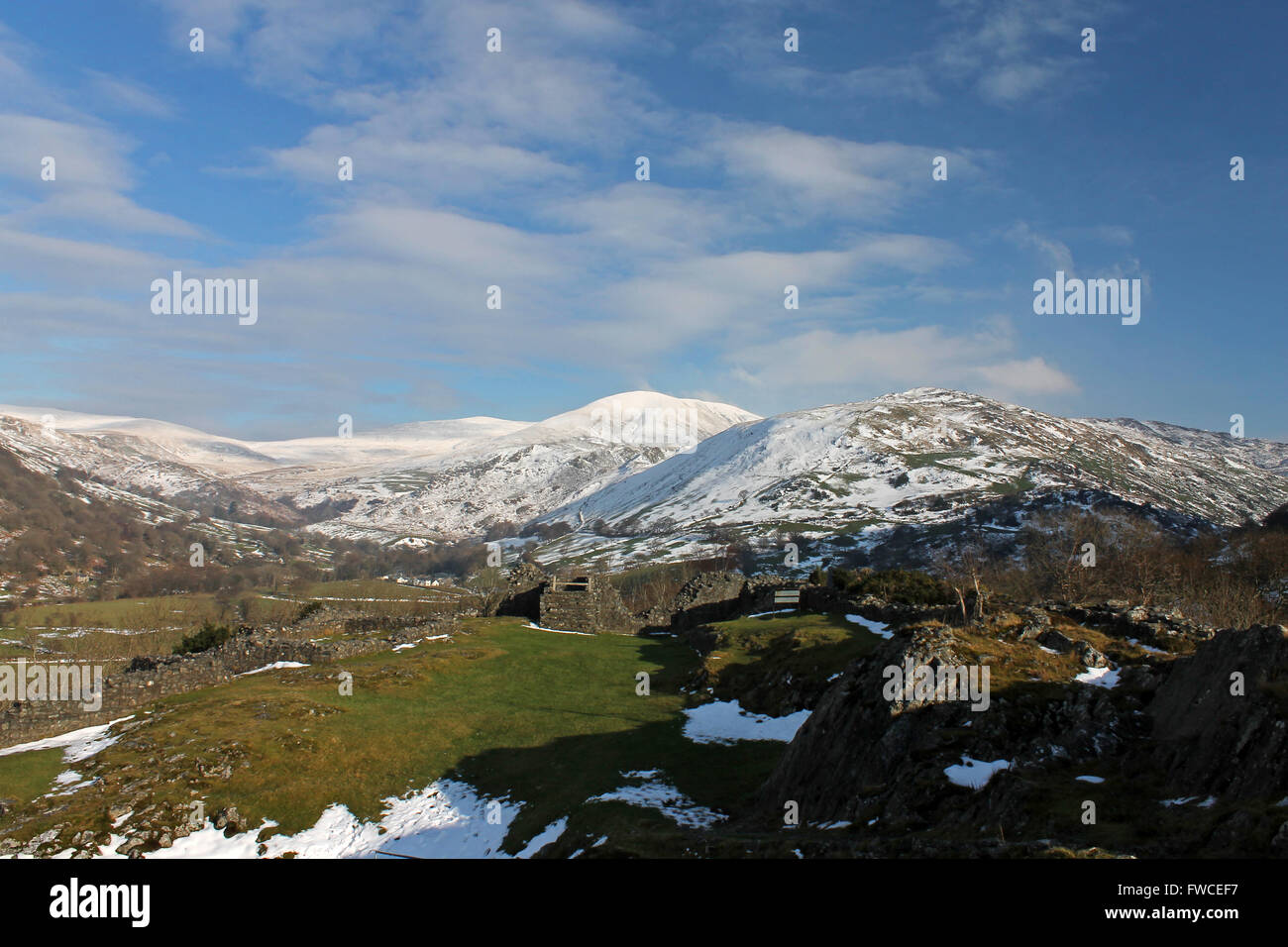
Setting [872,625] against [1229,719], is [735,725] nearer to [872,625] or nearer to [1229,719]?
[872,625]

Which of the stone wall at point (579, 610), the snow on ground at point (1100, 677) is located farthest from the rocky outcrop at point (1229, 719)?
the stone wall at point (579, 610)

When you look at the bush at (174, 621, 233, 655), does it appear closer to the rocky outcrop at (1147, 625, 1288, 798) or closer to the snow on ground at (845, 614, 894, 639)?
the snow on ground at (845, 614, 894, 639)

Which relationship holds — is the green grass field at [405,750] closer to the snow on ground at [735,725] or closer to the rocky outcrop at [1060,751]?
the snow on ground at [735,725]

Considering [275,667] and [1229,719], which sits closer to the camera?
[1229,719]

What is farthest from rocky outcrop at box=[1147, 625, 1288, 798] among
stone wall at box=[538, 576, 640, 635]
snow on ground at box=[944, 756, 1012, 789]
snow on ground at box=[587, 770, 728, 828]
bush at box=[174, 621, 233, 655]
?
stone wall at box=[538, 576, 640, 635]

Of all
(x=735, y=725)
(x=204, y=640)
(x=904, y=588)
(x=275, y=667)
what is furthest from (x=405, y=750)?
(x=904, y=588)
